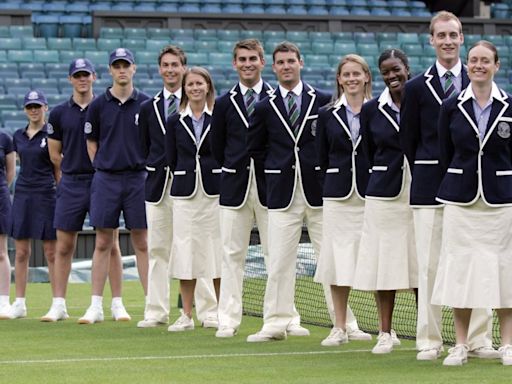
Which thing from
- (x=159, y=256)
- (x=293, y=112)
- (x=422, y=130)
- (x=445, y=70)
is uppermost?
(x=445, y=70)

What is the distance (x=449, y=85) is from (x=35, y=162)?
535cm

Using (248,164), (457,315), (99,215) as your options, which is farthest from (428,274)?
(99,215)

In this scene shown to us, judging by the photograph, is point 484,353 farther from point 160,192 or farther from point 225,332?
point 160,192

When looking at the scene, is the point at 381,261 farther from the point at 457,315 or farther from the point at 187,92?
the point at 187,92

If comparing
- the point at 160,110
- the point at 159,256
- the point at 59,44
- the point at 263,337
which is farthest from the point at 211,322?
the point at 59,44

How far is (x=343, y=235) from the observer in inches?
388

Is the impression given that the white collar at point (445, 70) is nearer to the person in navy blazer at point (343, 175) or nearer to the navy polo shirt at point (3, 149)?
the person in navy blazer at point (343, 175)

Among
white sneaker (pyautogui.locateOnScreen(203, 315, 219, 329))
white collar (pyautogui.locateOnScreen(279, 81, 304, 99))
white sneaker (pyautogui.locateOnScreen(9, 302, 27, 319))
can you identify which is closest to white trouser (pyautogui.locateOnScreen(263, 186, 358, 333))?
white collar (pyautogui.locateOnScreen(279, 81, 304, 99))

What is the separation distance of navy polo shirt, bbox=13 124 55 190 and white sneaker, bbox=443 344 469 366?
5653mm

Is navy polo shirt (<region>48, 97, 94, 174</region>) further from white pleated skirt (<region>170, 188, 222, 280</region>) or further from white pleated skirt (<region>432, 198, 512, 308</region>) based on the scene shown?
white pleated skirt (<region>432, 198, 512, 308</region>)

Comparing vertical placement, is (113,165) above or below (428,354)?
above

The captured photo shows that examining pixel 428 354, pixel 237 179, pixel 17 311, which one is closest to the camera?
pixel 428 354

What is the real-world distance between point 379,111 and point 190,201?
2502 mm

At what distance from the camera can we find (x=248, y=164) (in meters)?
10.6
